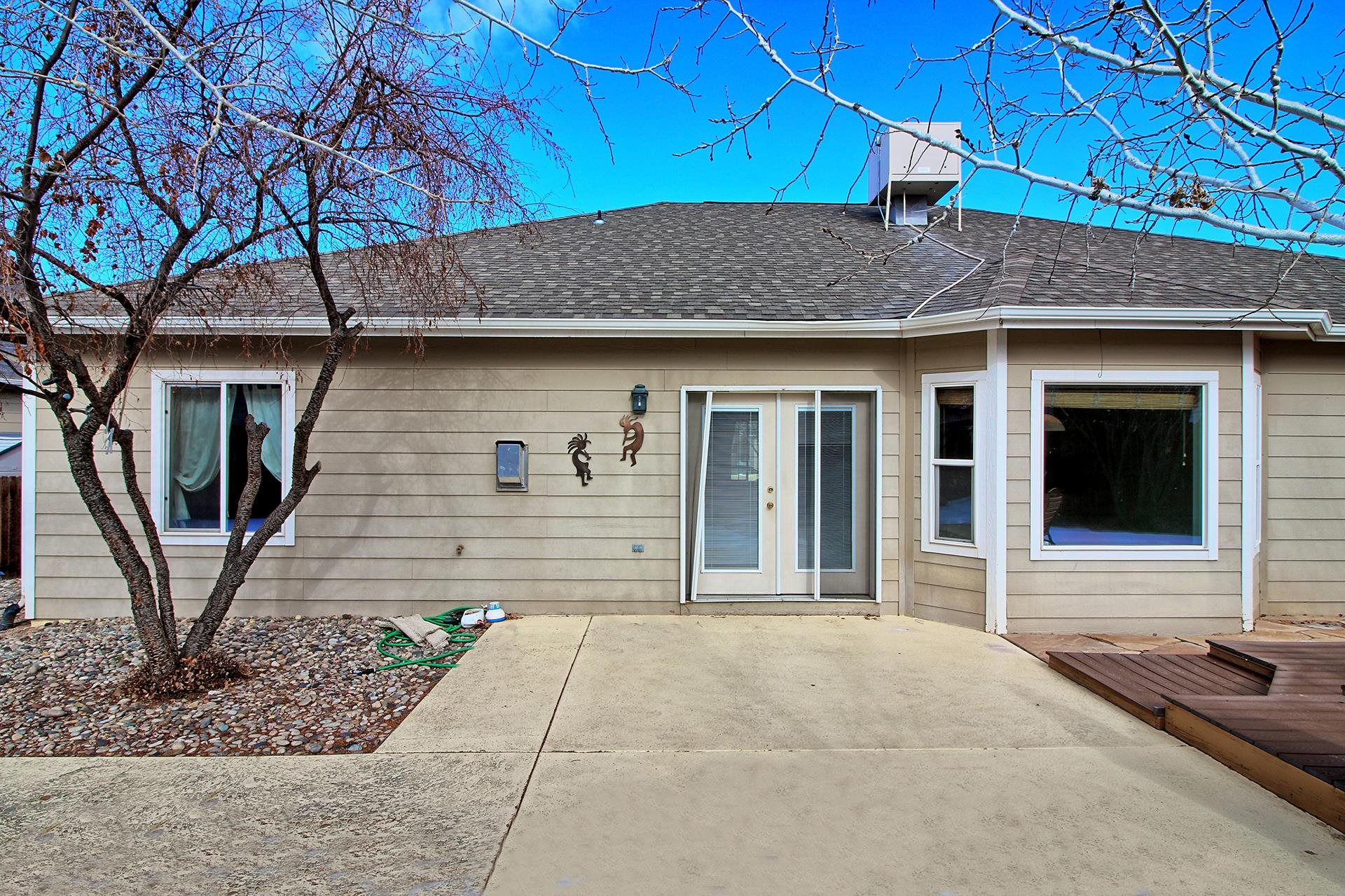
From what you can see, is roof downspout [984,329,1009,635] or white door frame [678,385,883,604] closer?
roof downspout [984,329,1009,635]

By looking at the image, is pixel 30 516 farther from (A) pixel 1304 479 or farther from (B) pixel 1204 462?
(A) pixel 1304 479

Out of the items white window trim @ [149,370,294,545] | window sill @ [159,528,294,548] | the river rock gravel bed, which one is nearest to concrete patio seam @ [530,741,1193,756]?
the river rock gravel bed

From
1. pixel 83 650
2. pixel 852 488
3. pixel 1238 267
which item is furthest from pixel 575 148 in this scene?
pixel 1238 267

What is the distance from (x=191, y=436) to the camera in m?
6.22

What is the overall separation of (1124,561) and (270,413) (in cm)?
744

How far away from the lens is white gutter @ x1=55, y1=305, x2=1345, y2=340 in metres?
5.41

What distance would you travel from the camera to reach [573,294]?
21.9 feet

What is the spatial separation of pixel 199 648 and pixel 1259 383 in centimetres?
861

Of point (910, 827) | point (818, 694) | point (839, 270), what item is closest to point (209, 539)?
point (818, 694)

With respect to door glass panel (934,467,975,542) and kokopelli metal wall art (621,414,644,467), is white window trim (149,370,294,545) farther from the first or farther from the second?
door glass panel (934,467,975,542)

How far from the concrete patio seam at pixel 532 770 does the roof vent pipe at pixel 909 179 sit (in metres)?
7.16

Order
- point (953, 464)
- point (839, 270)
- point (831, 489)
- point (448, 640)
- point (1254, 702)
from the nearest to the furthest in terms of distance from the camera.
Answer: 1. point (1254, 702)
2. point (448, 640)
3. point (953, 464)
4. point (831, 489)
5. point (839, 270)

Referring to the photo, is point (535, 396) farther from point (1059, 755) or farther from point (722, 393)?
point (1059, 755)

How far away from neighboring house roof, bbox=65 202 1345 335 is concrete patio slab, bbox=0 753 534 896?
292 cm
